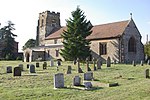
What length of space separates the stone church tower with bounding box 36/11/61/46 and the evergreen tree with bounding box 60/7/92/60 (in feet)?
86.5

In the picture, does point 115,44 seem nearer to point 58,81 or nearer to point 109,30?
point 109,30

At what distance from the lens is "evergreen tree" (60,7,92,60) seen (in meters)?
37.0

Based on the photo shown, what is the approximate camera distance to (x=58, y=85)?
14.4 metres

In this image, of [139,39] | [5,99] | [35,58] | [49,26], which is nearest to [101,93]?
[5,99]

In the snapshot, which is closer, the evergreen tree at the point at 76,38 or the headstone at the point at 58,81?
the headstone at the point at 58,81

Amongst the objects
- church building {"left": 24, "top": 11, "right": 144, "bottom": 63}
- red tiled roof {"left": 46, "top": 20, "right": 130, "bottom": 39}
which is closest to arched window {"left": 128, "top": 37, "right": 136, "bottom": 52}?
church building {"left": 24, "top": 11, "right": 144, "bottom": 63}

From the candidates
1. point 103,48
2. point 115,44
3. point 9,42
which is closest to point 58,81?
point 115,44

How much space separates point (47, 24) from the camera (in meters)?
64.9

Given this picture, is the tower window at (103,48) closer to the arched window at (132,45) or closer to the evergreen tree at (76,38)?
the arched window at (132,45)

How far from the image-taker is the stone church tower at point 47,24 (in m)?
64.6

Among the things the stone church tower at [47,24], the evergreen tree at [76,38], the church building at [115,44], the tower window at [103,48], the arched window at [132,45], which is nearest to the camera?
the evergreen tree at [76,38]

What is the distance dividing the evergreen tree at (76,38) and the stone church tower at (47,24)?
86.5 feet

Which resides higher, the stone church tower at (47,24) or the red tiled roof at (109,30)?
the stone church tower at (47,24)

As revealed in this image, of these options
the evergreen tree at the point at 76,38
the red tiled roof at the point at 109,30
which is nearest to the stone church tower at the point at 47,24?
the red tiled roof at the point at 109,30
